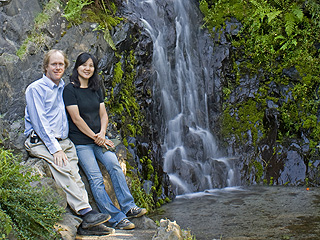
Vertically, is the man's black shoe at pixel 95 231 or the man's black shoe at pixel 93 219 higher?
the man's black shoe at pixel 93 219

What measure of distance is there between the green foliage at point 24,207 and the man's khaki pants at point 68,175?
45 centimetres

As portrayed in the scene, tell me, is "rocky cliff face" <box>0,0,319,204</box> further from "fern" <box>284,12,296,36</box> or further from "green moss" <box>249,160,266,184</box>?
"fern" <box>284,12,296,36</box>

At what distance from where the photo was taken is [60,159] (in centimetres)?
512

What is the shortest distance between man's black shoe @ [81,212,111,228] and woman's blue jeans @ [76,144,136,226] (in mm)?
375

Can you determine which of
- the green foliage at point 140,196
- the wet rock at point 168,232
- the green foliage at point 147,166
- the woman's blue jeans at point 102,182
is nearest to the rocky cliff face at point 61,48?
the green foliage at point 147,166

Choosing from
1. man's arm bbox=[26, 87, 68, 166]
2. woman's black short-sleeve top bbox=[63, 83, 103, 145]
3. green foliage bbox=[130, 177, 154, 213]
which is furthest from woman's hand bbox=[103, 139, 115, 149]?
green foliage bbox=[130, 177, 154, 213]

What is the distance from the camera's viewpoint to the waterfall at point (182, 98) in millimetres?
9820

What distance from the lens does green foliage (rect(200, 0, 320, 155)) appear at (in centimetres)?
1098

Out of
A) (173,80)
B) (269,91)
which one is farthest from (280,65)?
(173,80)

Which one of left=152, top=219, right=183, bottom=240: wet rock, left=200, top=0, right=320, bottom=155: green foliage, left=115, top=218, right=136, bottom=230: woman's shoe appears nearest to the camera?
left=152, top=219, right=183, bottom=240: wet rock

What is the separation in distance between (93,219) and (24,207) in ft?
3.24

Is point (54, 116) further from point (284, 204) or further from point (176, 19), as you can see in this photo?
point (176, 19)

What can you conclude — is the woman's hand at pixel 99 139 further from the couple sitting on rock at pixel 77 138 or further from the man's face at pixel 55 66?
the man's face at pixel 55 66

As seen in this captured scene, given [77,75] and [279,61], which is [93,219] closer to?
[77,75]
